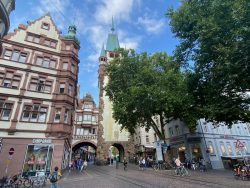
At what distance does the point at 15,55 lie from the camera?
74.9 ft

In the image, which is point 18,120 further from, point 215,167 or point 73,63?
point 215,167

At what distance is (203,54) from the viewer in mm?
15289

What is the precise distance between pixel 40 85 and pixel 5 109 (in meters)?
4.83

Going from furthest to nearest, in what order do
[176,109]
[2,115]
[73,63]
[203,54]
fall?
[73,63] < [176,109] < [2,115] < [203,54]

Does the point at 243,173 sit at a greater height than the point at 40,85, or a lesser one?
lesser

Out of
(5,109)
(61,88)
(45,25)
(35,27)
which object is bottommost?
(5,109)

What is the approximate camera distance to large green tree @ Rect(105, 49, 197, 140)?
2181 centimetres

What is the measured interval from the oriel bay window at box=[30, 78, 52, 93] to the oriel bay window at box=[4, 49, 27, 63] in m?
3.24

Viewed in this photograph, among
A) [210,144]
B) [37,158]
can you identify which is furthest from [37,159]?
[210,144]

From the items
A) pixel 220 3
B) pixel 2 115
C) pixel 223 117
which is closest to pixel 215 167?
pixel 223 117

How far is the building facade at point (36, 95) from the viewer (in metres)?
19.3

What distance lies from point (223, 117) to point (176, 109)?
8142 mm

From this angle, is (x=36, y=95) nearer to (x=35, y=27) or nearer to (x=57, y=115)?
(x=57, y=115)

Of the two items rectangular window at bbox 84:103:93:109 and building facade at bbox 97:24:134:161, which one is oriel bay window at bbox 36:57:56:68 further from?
rectangular window at bbox 84:103:93:109
